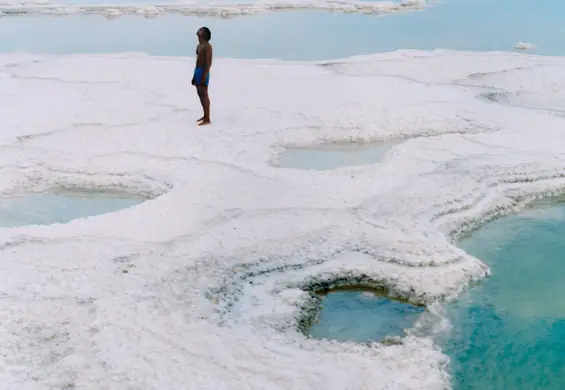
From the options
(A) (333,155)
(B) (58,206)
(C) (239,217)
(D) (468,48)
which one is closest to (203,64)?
(A) (333,155)

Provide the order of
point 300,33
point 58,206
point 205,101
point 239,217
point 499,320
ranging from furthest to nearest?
point 300,33 < point 205,101 < point 58,206 < point 239,217 < point 499,320

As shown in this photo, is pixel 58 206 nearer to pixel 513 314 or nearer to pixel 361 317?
pixel 361 317

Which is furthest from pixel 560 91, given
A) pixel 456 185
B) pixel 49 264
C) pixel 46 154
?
pixel 49 264

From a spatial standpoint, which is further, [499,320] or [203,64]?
[203,64]

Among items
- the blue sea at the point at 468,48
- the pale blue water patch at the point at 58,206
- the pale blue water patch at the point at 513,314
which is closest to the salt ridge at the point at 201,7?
the blue sea at the point at 468,48

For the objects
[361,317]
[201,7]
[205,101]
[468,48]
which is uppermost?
[201,7]

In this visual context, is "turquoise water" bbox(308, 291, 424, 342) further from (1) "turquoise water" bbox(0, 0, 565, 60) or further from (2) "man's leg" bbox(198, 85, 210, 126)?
(1) "turquoise water" bbox(0, 0, 565, 60)
